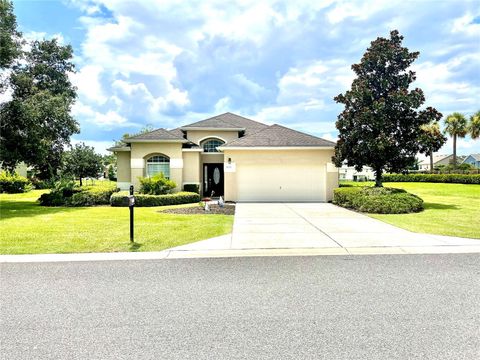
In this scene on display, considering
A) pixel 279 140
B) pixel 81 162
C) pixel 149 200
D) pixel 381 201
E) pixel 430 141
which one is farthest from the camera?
pixel 81 162

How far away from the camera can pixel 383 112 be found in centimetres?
1659

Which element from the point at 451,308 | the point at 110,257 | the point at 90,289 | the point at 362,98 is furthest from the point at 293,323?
the point at 362,98

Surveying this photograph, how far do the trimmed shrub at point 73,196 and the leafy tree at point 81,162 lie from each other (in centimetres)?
1159

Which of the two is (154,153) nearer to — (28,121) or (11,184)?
(28,121)

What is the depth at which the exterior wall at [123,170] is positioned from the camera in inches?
893

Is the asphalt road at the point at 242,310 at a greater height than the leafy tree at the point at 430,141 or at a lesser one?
lesser

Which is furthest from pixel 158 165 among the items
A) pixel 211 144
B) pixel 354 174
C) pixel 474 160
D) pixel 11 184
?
pixel 474 160

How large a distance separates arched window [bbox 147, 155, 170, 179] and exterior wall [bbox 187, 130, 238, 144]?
3.12m

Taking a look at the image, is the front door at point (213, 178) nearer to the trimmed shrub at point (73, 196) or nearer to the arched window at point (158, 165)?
the arched window at point (158, 165)

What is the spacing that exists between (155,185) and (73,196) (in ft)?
15.0

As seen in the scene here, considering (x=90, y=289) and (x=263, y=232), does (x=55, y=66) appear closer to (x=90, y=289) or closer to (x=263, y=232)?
(x=263, y=232)

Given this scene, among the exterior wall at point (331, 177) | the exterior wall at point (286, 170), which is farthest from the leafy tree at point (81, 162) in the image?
the exterior wall at point (331, 177)

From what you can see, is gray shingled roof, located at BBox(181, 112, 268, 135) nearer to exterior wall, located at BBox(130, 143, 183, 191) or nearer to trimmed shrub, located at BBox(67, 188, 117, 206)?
exterior wall, located at BBox(130, 143, 183, 191)

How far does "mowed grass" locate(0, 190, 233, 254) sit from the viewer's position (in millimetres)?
7957
